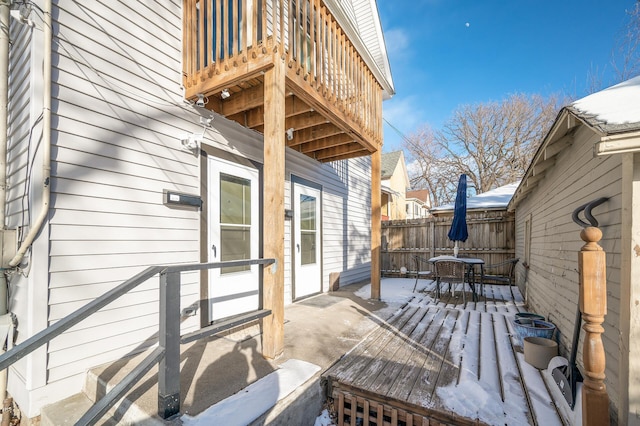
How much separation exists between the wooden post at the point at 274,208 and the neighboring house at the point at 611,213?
2094 millimetres

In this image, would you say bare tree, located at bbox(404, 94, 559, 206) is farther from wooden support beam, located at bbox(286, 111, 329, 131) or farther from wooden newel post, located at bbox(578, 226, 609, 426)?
wooden newel post, located at bbox(578, 226, 609, 426)

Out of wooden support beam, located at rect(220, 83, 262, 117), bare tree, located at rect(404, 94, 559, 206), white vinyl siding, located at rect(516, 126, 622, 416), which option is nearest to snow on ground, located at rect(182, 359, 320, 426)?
white vinyl siding, located at rect(516, 126, 622, 416)

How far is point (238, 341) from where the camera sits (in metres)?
2.85

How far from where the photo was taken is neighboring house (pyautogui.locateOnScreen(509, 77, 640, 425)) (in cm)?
161

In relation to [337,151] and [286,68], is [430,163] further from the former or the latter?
[286,68]

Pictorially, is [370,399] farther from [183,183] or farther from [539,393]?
[183,183]

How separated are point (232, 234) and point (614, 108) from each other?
138 inches

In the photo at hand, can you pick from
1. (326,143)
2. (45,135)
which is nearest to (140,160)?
(45,135)

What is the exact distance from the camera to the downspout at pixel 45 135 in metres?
2.03

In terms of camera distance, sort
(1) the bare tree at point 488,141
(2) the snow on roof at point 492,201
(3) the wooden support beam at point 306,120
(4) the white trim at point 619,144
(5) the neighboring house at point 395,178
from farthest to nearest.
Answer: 1. (5) the neighboring house at point 395,178
2. (1) the bare tree at point 488,141
3. (2) the snow on roof at point 492,201
4. (3) the wooden support beam at point 306,120
5. (4) the white trim at point 619,144

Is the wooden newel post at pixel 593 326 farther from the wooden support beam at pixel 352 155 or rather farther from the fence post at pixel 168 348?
the wooden support beam at pixel 352 155

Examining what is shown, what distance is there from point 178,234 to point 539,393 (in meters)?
3.38

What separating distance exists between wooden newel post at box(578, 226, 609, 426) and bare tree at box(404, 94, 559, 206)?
16.5 metres

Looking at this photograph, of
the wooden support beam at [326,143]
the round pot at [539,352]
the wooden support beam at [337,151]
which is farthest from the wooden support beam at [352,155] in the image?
the round pot at [539,352]
